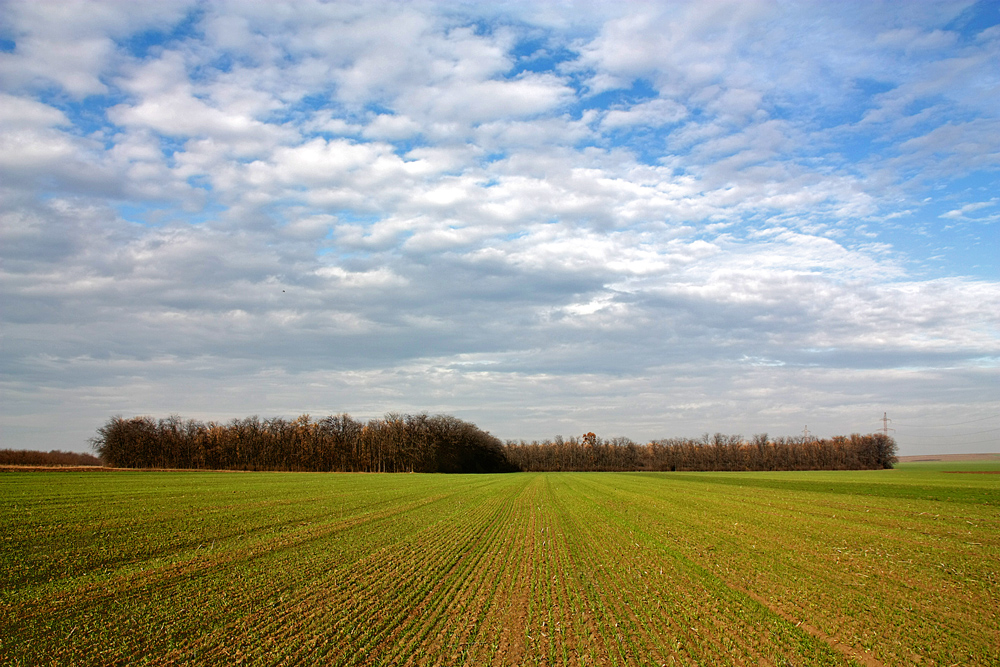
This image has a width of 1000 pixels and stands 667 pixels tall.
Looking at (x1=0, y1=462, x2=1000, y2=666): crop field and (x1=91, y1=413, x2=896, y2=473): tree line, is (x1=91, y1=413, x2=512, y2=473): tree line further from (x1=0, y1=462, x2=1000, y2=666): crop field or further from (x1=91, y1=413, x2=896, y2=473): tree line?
(x1=0, y1=462, x2=1000, y2=666): crop field

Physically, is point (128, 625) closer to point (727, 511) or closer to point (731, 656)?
point (731, 656)

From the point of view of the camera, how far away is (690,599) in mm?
10789

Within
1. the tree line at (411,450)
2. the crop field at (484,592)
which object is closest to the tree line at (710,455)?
the tree line at (411,450)

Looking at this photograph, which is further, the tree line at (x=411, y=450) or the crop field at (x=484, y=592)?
the tree line at (x=411, y=450)

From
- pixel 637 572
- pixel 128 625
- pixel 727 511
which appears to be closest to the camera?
pixel 128 625

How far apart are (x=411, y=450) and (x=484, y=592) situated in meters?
107

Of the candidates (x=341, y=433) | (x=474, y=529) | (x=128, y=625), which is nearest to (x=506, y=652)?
(x=128, y=625)

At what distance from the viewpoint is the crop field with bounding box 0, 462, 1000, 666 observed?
8117mm

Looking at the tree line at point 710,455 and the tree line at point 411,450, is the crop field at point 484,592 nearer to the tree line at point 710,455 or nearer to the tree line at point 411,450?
the tree line at point 411,450

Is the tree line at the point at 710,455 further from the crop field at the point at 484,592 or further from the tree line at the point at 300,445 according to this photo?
the crop field at the point at 484,592

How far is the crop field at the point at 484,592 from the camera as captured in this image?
8117 millimetres

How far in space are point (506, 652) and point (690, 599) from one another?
4.56 meters

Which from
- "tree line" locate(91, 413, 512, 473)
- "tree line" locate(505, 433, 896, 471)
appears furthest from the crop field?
"tree line" locate(505, 433, 896, 471)

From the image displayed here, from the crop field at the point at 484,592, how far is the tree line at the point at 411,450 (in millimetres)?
92990
